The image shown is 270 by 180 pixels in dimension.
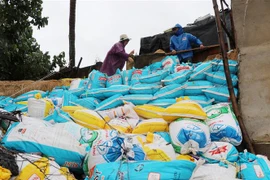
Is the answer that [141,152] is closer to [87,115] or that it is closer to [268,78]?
[87,115]

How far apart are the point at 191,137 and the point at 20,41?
24.6 feet

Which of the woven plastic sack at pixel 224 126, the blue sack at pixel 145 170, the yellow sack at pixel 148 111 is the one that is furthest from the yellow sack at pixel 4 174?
the woven plastic sack at pixel 224 126

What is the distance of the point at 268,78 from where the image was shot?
3.81 metres

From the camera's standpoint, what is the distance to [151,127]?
11.8 ft

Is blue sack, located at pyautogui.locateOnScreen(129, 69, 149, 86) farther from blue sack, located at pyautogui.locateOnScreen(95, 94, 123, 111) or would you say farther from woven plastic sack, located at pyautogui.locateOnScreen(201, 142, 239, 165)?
woven plastic sack, located at pyautogui.locateOnScreen(201, 142, 239, 165)

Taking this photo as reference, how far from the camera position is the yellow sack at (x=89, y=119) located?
A: 3.83m

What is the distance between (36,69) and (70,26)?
6.68ft

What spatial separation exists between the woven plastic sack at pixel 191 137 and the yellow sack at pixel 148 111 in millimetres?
572

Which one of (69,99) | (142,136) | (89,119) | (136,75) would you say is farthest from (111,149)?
(136,75)

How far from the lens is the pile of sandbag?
2734mm

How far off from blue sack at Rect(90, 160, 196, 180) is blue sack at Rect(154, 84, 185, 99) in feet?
5.69

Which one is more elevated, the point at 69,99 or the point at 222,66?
the point at 222,66

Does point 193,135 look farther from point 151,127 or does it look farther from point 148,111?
point 148,111

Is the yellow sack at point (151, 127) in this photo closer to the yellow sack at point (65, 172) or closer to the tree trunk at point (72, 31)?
the yellow sack at point (65, 172)
